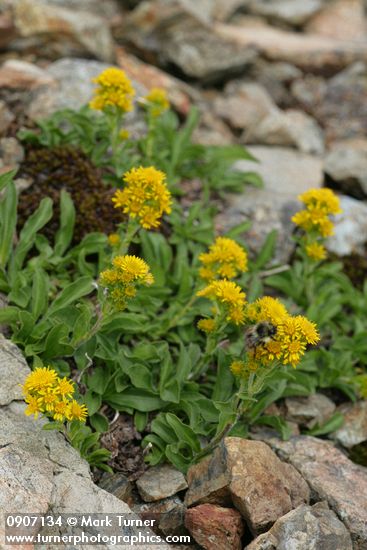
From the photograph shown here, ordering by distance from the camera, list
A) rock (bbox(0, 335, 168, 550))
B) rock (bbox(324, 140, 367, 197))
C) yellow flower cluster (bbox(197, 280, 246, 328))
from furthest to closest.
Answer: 1. rock (bbox(324, 140, 367, 197))
2. yellow flower cluster (bbox(197, 280, 246, 328))
3. rock (bbox(0, 335, 168, 550))

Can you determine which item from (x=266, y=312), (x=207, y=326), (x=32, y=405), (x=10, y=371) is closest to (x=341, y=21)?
(x=207, y=326)

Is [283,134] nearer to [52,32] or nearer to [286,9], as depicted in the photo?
[52,32]

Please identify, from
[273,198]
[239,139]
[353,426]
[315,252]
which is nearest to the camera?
[353,426]

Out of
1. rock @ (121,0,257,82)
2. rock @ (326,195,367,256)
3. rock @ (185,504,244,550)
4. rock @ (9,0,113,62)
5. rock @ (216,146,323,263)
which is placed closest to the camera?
rock @ (185,504,244,550)

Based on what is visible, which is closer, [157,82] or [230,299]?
[230,299]

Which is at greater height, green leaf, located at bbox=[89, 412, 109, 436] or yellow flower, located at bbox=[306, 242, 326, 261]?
yellow flower, located at bbox=[306, 242, 326, 261]

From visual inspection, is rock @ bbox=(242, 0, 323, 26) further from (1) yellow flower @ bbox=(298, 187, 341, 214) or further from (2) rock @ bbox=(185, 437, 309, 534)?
(2) rock @ bbox=(185, 437, 309, 534)

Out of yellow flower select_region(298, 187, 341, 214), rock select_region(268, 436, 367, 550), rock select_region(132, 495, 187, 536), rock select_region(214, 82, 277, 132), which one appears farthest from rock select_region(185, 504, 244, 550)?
rock select_region(214, 82, 277, 132)
